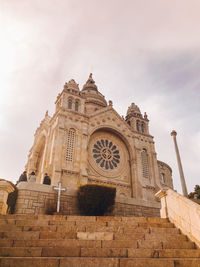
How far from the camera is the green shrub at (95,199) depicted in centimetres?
1307

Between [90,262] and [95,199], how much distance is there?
8.78m

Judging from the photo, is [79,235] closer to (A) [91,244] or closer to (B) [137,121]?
(A) [91,244]

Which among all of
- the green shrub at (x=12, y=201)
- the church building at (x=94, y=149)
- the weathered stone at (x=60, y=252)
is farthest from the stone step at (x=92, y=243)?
the church building at (x=94, y=149)

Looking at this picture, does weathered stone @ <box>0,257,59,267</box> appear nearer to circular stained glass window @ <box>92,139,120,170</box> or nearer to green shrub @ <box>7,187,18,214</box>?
green shrub @ <box>7,187,18,214</box>

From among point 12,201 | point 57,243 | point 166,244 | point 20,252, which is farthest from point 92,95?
point 20,252

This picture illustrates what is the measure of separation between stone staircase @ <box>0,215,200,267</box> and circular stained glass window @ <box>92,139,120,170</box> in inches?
685

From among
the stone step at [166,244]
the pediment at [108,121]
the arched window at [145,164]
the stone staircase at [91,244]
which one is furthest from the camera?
the arched window at [145,164]

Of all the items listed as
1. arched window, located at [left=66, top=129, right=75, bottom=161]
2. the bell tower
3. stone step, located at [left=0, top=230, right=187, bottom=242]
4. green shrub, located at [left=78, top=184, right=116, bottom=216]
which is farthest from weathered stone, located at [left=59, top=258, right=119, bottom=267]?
the bell tower

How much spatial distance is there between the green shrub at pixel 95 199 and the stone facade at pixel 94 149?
700 centimetres

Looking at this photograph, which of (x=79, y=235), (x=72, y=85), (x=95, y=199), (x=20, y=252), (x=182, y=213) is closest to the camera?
(x=20, y=252)

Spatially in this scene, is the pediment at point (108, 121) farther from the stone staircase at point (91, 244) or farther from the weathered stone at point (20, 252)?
the weathered stone at point (20, 252)

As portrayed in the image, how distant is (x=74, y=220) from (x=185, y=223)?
3411 millimetres

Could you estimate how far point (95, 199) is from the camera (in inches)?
522

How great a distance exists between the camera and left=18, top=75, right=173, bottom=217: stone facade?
A: 2167 centimetres
